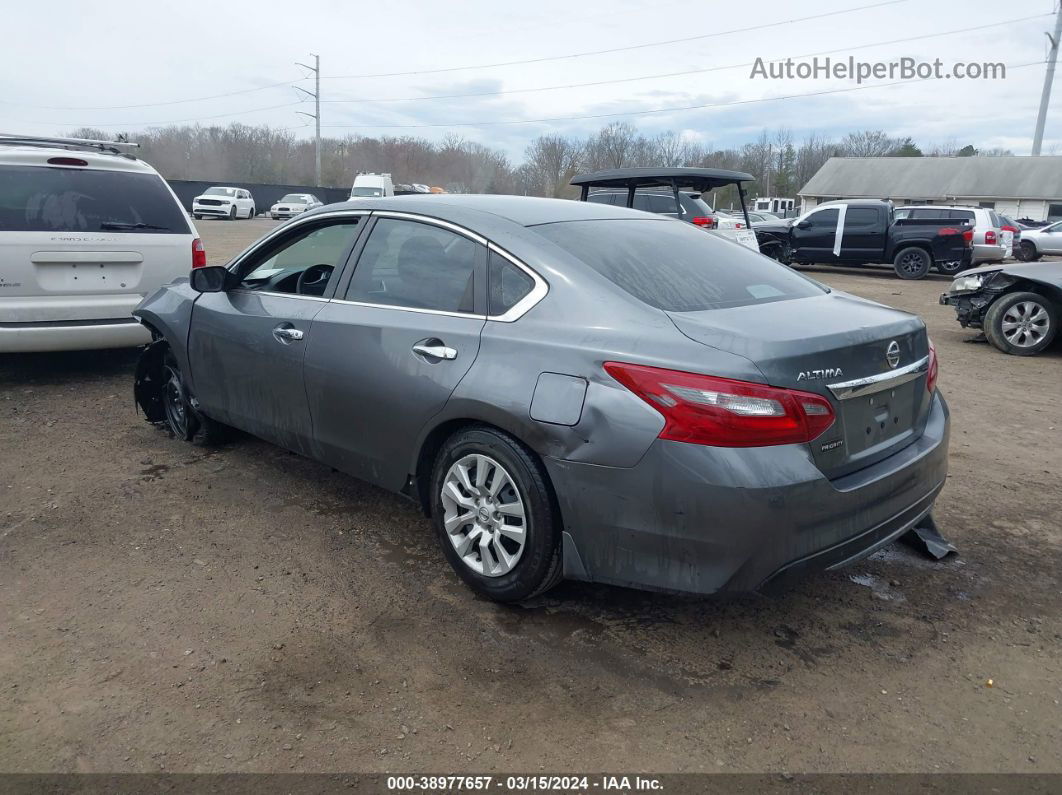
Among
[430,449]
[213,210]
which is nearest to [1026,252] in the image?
[430,449]

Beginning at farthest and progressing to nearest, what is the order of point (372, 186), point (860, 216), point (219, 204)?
1. point (219, 204)
2. point (372, 186)
3. point (860, 216)

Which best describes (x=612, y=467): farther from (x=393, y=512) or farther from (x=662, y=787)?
(x=393, y=512)

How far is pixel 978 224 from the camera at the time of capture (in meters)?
18.9

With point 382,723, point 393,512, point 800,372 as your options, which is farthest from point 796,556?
point 393,512

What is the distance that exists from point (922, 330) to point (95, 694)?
328 centimetres

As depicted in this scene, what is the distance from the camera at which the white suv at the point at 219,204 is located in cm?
3681

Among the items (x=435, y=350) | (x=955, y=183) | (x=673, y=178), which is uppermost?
(x=955, y=183)

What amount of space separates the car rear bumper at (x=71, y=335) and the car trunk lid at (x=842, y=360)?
4.74m

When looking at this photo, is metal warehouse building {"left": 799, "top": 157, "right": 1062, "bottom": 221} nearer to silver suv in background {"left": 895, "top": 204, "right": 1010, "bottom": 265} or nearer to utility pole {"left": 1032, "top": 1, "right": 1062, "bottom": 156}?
utility pole {"left": 1032, "top": 1, "right": 1062, "bottom": 156}

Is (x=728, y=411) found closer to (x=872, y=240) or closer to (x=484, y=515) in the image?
(x=484, y=515)

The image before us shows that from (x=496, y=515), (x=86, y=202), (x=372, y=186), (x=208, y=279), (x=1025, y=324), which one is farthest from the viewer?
(x=372, y=186)

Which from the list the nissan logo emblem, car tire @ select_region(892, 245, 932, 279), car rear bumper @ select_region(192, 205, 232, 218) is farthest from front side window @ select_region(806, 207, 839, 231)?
car rear bumper @ select_region(192, 205, 232, 218)

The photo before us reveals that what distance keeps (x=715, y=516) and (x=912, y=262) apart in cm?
1786

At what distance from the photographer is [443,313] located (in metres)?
3.30
